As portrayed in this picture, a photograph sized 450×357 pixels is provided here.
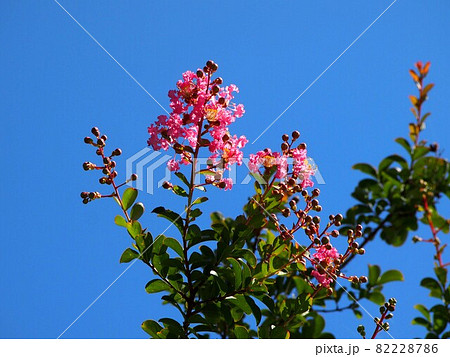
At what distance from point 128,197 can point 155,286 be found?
0.88 ft

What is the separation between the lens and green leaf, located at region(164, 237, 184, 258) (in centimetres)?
173

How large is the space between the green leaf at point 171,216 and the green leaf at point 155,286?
6.3 inches

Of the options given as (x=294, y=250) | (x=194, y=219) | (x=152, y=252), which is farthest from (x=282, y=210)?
(x=152, y=252)

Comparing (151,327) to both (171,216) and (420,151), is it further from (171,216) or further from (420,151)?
(420,151)

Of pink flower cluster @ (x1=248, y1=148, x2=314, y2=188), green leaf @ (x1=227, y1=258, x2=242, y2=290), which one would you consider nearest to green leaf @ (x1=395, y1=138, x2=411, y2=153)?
pink flower cluster @ (x1=248, y1=148, x2=314, y2=188)

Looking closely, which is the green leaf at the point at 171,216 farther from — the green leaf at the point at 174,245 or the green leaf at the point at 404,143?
the green leaf at the point at 404,143

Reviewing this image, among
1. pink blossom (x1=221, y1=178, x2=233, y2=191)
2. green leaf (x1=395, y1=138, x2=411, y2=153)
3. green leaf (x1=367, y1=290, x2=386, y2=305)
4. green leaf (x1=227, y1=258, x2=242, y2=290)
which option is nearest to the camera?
green leaf (x1=227, y1=258, x2=242, y2=290)

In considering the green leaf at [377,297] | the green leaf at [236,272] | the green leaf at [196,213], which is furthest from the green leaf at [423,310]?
the green leaf at [196,213]

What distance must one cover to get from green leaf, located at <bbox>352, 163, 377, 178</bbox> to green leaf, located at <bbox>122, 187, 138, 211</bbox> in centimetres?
87

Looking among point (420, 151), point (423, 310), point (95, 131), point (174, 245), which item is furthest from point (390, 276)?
point (95, 131)

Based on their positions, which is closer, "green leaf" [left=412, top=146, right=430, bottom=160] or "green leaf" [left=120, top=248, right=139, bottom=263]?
"green leaf" [left=120, top=248, right=139, bottom=263]

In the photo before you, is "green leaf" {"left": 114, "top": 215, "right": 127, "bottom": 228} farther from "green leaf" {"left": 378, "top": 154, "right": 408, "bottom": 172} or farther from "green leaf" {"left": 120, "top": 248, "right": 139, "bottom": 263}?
"green leaf" {"left": 378, "top": 154, "right": 408, "bottom": 172}
